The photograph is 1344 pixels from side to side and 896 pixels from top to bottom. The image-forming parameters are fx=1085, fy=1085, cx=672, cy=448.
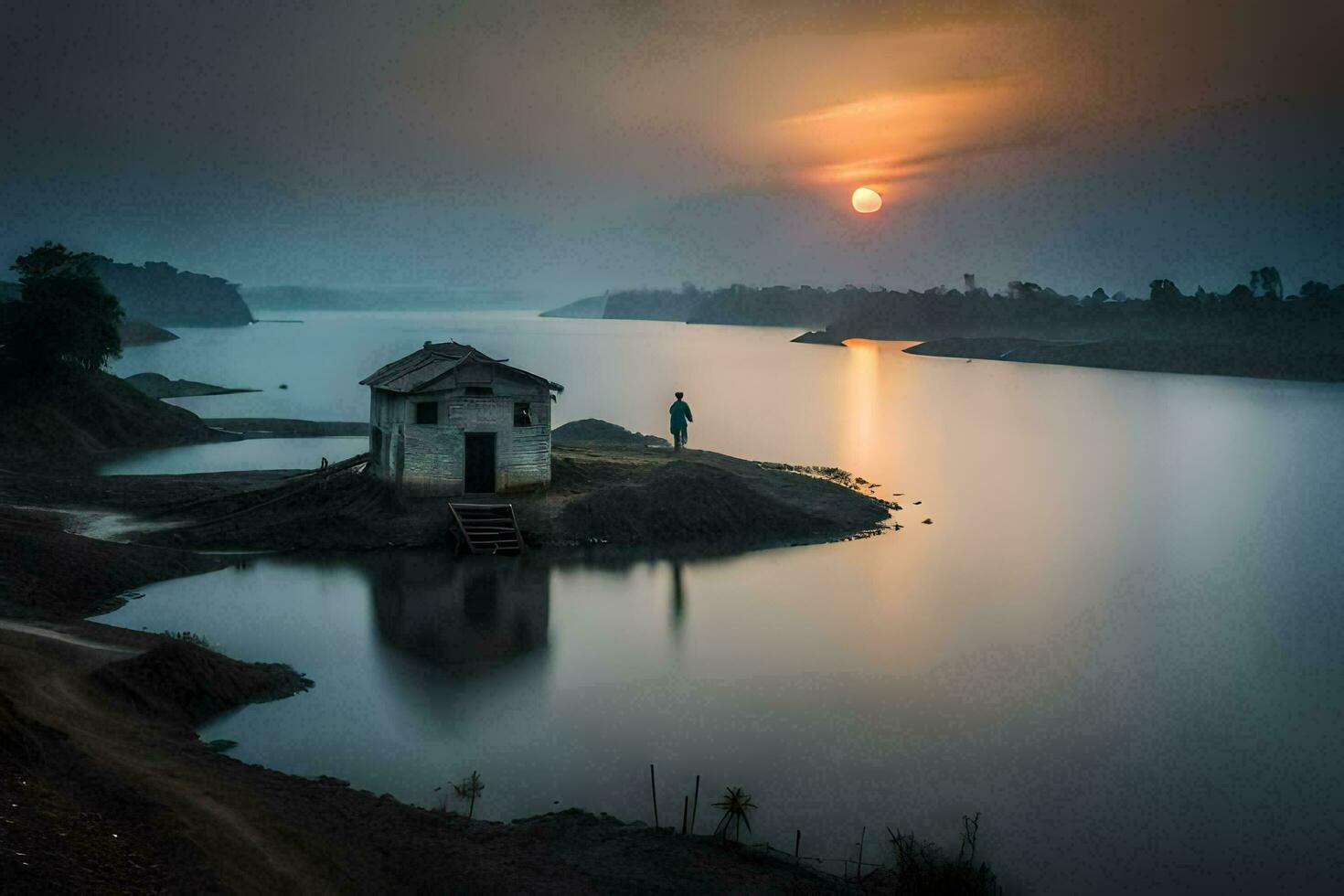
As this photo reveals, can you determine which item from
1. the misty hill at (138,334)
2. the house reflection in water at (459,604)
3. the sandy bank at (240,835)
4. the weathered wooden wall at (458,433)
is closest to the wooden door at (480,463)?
the weathered wooden wall at (458,433)

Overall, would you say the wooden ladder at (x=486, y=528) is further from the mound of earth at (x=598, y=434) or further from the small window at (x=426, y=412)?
the mound of earth at (x=598, y=434)

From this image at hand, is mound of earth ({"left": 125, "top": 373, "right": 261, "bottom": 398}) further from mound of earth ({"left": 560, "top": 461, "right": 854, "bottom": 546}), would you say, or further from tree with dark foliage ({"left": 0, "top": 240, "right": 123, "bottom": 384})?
mound of earth ({"left": 560, "top": 461, "right": 854, "bottom": 546})

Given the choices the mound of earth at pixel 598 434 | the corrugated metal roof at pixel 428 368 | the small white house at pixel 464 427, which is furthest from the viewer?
the mound of earth at pixel 598 434

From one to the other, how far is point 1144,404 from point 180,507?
81.9m

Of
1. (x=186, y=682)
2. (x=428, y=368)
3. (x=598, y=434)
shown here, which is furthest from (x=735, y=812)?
(x=598, y=434)

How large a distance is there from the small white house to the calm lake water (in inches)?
120

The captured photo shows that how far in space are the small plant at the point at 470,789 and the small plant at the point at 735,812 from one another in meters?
3.25

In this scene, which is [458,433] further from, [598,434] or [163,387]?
[163,387]

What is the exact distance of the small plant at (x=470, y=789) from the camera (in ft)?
47.6

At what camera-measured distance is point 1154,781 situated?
16422 millimetres

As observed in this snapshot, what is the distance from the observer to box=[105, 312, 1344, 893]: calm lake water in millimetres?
15008

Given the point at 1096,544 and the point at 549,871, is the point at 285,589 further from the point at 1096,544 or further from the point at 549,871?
the point at 1096,544

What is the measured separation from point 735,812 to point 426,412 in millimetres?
18725

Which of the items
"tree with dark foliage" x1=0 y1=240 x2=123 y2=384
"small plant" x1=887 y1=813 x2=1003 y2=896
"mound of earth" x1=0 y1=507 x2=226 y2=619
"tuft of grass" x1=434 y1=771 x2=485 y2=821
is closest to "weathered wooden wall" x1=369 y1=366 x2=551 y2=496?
"mound of earth" x1=0 y1=507 x2=226 y2=619
